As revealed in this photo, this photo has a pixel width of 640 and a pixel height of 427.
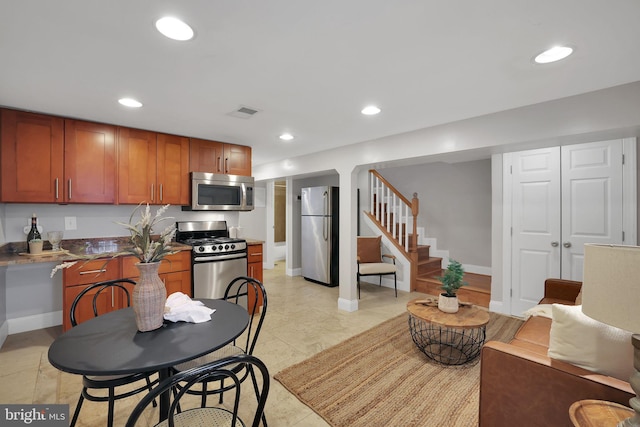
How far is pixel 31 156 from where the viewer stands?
103 inches

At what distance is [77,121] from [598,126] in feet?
14.8

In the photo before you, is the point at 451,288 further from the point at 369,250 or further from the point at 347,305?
the point at 369,250

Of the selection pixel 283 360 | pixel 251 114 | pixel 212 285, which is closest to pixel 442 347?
pixel 283 360

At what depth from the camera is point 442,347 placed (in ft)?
9.28

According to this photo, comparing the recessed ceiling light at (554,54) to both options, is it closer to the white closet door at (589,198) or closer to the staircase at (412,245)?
the white closet door at (589,198)

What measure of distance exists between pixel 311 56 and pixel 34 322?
3.78m

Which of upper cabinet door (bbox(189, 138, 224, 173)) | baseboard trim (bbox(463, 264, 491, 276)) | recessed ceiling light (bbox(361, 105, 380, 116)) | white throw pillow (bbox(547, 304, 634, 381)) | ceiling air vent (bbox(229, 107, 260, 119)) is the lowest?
baseboard trim (bbox(463, 264, 491, 276))

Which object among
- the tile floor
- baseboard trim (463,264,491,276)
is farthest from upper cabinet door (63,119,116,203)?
baseboard trim (463,264,491,276)

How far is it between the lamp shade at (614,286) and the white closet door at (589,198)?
261 centimetres

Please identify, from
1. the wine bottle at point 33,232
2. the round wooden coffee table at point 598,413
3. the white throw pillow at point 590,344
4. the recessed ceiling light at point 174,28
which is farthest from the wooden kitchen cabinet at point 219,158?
the round wooden coffee table at point 598,413

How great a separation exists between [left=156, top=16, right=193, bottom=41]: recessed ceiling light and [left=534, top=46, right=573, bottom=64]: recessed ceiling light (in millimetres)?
1918

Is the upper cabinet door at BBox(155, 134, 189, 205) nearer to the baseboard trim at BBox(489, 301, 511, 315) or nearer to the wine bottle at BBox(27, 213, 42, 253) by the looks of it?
the wine bottle at BBox(27, 213, 42, 253)

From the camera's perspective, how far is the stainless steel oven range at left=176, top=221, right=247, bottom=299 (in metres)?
3.23

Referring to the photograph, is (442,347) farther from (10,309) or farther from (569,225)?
(10,309)
